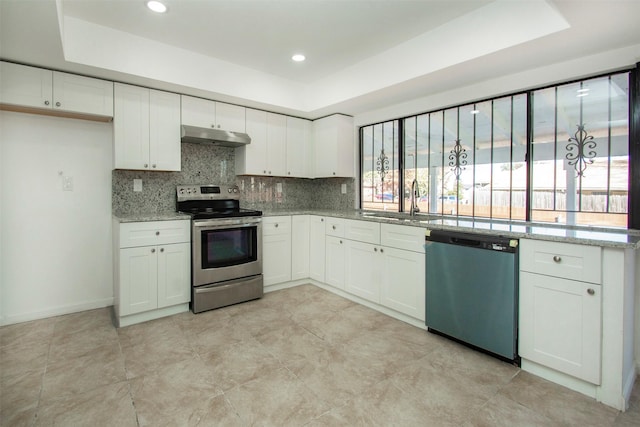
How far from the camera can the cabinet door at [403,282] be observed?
2691 millimetres

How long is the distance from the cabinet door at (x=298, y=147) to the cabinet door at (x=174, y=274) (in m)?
1.72

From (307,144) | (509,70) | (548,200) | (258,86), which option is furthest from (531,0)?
(307,144)

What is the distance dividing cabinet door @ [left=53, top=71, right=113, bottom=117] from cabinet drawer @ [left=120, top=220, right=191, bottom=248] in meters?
1.05

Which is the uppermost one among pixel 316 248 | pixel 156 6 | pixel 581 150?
pixel 156 6

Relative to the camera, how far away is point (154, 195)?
11.1ft

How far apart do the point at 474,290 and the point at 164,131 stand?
10.2 feet

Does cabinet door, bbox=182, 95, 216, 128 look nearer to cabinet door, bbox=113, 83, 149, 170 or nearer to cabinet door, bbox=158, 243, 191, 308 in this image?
cabinet door, bbox=113, 83, 149, 170

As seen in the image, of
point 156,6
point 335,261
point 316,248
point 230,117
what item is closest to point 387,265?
point 335,261

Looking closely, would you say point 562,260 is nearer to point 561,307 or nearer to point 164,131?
point 561,307

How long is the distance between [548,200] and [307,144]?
2804 millimetres

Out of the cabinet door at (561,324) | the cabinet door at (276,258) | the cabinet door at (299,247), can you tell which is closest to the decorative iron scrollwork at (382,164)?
the cabinet door at (299,247)

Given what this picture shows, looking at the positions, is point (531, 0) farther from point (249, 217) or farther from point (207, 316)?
point (207, 316)

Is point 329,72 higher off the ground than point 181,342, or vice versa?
point 329,72

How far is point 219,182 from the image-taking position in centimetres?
384
